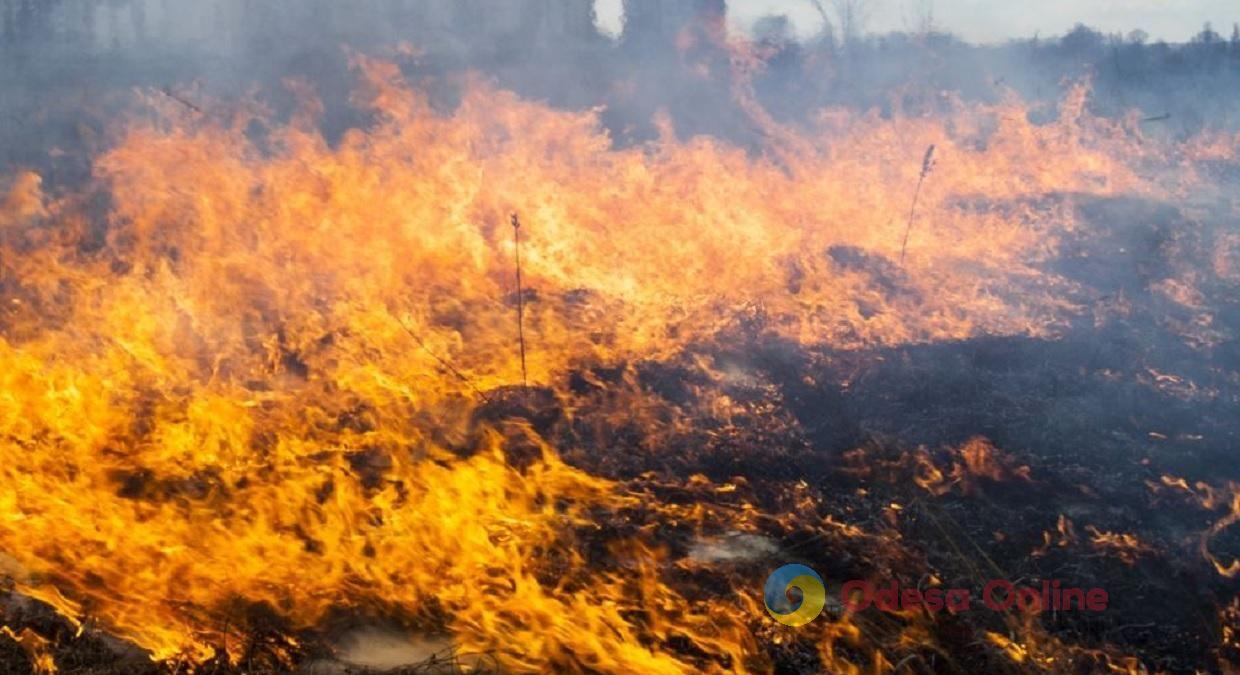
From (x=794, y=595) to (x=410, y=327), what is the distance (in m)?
6.58

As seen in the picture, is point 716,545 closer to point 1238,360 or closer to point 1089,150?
point 1238,360

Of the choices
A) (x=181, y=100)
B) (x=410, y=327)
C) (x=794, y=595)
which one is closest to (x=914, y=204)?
(x=410, y=327)

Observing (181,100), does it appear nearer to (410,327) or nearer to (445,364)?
(410,327)

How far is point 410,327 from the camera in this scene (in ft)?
34.8

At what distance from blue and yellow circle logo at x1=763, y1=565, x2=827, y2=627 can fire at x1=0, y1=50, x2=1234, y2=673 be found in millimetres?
379

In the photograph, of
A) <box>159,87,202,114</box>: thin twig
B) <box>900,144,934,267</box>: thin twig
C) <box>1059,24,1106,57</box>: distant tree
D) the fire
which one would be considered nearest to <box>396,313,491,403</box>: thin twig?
the fire

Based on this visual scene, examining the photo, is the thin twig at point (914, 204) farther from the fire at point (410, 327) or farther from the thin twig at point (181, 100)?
the thin twig at point (181, 100)

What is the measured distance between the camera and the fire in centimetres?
594

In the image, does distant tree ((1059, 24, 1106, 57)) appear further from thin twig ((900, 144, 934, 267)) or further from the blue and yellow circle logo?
the blue and yellow circle logo

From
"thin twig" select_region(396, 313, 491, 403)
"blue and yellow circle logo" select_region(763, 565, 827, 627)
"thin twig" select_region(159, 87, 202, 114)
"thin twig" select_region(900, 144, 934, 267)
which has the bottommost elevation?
"blue and yellow circle logo" select_region(763, 565, 827, 627)

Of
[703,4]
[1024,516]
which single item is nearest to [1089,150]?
[703,4]

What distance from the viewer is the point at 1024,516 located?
295 inches

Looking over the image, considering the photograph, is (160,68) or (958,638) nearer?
(958,638)

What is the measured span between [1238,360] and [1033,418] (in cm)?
452
